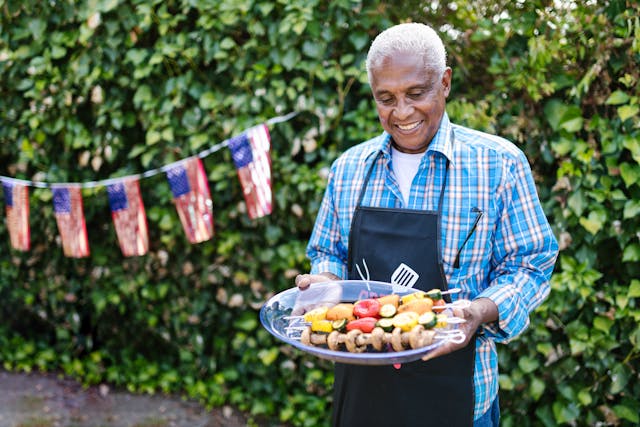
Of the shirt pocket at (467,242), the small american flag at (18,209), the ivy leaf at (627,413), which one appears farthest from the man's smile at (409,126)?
the small american flag at (18,209)

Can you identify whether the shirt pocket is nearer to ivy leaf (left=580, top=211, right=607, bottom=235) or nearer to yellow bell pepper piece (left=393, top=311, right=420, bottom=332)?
yellow bell pepper piece (left=393, top=311, right=420, bottom=332)

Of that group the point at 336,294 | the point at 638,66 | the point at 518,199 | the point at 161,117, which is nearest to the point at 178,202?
the point at 161,117

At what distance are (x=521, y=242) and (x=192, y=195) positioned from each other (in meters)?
1.86

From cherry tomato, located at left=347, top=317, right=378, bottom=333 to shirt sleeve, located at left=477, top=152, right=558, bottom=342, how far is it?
278mm

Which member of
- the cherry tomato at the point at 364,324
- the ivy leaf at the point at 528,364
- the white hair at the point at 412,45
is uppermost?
the white hair at the point at 412,45

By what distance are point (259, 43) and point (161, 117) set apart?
69 cm

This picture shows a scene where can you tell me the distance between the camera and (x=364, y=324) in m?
1.54

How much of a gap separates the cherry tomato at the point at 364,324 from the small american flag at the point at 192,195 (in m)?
1.64

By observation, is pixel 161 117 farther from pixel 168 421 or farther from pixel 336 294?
pixel 336 294

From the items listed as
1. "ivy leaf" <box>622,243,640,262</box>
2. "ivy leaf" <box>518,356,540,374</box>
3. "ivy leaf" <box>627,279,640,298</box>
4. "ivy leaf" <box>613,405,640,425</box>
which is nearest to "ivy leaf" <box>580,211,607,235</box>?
"ivy leaf" <box>622,243,640,262</box>

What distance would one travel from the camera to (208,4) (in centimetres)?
300

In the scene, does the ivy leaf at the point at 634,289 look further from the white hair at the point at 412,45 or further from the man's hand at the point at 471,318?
the white hair at the point at 412,45

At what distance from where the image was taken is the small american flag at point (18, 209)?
3506 mm

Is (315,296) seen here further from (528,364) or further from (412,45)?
(528,364)
